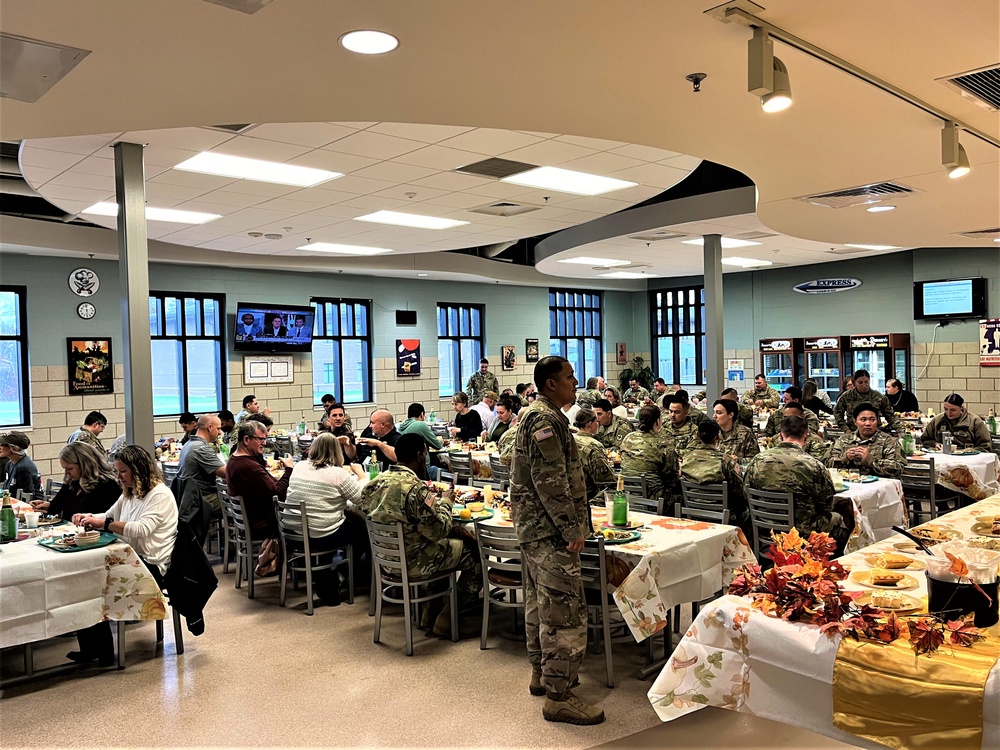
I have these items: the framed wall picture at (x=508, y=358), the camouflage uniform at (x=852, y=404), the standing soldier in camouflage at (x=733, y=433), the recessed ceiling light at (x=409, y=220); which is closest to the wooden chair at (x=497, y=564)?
the standing soldier in camouflage at (x=733, y=433)

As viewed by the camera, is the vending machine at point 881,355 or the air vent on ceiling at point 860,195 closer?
the air vent on ceiling at point 860,195

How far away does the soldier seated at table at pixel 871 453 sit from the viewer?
20.2 ft

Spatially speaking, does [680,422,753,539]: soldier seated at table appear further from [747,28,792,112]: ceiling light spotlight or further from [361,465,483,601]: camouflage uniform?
[747,28,792,112]: ceiling light spotlight

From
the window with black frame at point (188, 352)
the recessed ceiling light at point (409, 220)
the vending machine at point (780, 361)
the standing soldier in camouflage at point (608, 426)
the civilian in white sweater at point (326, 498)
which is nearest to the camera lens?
the civilian in white sweater at point (326, 498)

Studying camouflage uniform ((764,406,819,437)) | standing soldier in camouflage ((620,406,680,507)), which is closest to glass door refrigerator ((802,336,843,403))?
camouflage uniform ((764,406,819,437))

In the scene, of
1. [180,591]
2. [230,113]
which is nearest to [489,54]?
[230,113]

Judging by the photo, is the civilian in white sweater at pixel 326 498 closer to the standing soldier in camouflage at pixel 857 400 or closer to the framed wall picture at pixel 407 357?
the standing soldier in camouflage at pixel 857 400

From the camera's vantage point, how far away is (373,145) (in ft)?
18.0

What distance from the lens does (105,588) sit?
4250 mm

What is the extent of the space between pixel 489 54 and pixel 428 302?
1183cm

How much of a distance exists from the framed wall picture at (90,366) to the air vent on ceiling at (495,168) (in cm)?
704

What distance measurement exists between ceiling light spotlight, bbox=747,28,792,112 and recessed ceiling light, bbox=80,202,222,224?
A: 6.33 meters

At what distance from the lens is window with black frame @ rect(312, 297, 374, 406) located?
535 inches

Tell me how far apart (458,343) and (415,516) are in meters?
11.2
